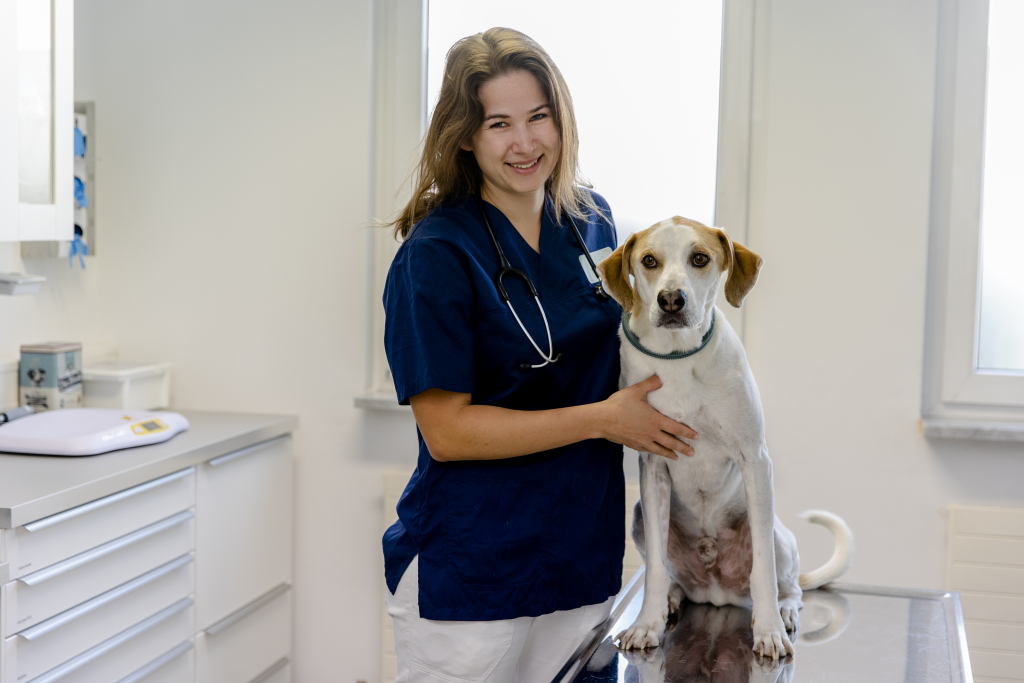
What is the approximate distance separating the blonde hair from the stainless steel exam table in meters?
0.71

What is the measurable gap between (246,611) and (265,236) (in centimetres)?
107

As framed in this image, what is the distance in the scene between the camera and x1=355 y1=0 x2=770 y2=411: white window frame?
2.27 m

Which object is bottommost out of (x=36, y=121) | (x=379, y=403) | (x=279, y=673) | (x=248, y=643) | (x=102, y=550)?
(x=279, y=673)

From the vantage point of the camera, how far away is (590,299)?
4.66ft

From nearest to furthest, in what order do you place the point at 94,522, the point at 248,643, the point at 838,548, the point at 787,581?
the point at 787,581 < the point at 838,548 < the point at 94,522 < the point at 248,643

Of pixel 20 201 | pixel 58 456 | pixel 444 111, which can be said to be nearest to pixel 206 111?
pixel 20 201

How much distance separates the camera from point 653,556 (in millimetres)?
1315

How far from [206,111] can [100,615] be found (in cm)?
150

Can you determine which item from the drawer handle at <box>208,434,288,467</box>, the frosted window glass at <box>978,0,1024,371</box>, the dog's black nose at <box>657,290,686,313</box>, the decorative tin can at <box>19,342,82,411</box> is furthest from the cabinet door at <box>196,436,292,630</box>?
the frosted window glass at <box>978,0,1024,371</box>

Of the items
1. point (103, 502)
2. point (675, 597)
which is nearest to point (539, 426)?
point (675, 597)

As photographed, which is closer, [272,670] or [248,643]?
[248,643]

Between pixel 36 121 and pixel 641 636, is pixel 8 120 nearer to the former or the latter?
pixel 36 121

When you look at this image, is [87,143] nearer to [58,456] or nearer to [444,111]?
[58,456]

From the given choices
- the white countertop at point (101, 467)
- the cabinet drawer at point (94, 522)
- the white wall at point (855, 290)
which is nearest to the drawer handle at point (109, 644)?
the cabinet drawer at point (94, 522)
